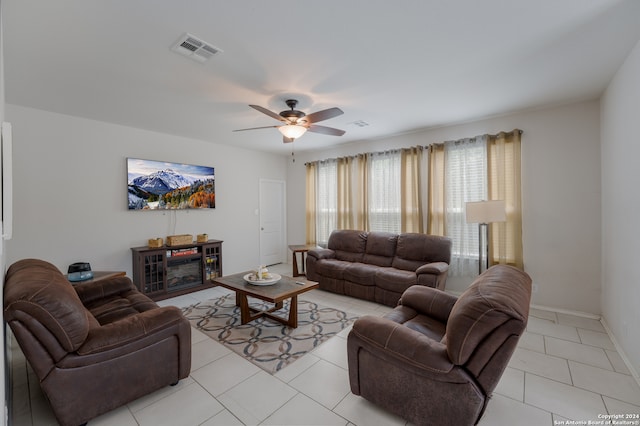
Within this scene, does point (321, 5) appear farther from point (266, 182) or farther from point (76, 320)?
point (266, 182)

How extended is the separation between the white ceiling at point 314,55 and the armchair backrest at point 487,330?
72.8 inches

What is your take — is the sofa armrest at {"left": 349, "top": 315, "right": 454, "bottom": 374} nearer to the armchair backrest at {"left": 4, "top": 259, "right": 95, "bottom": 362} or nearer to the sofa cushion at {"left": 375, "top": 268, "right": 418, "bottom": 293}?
the armchair backrest at {"left": 4, "top": 259, "right": 95, "bottom": 362}

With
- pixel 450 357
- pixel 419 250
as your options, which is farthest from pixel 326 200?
pixel 450 357

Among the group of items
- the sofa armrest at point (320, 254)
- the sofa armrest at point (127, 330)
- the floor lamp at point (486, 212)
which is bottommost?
the sofa armrest at point (127, 330)

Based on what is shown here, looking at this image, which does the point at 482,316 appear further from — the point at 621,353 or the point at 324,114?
the point at 621,353

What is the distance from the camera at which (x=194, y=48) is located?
222 cm

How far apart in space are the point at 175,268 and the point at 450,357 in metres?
4.26

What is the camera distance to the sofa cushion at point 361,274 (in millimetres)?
4121

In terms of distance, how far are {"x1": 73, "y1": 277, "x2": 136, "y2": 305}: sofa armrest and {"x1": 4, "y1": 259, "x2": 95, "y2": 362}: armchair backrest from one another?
1117 mm

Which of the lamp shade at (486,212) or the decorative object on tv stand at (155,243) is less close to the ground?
the lamp shade at (486,212)

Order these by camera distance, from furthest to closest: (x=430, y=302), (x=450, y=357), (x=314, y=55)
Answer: (x=430, y=302), (x=314, y=55), (x=450, y=357)

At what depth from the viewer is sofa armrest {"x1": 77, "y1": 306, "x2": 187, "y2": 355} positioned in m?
1.82

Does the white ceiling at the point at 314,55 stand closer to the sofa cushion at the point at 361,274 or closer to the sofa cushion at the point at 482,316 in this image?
the sofa cushion at the point at 482,316

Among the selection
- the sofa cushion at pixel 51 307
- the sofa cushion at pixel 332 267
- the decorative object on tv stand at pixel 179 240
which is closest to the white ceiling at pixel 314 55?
the sofa cushion at pixel 51 307
